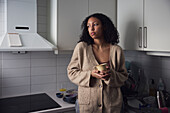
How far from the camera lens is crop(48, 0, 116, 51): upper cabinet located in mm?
1626

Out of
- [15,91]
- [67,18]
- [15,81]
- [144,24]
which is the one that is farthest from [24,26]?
[144,24]

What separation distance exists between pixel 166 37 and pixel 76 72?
74 cm

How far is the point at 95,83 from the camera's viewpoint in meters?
1.31

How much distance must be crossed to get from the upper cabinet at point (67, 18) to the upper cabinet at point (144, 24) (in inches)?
11.5

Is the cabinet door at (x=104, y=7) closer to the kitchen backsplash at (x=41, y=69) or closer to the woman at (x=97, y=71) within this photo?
the woman at (x=97, y=71)

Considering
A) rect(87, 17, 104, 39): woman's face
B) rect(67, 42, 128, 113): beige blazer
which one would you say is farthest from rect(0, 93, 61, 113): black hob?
rect(87, 17, 104, 39): woman's face

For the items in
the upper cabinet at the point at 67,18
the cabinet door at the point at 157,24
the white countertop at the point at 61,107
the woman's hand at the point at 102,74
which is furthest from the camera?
the upper cabinet at the point at 67,18

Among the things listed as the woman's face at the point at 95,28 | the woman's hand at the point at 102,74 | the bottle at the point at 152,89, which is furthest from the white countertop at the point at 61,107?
the bottle at the point at 152,89

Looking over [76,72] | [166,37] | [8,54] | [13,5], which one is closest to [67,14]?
[13,5]

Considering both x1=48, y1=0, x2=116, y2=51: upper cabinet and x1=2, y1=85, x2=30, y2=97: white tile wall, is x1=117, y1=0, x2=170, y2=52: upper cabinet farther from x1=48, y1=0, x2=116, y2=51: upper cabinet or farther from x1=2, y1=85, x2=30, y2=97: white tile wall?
x1=2, y1=85, x2=30, y2=97: white tile wall

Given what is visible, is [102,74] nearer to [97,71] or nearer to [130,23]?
[97,71]

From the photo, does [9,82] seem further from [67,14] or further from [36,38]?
[67,14]

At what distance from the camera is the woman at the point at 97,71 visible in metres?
1.28

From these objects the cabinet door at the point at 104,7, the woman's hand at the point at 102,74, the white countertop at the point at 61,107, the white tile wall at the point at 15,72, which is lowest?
the white countertop at the point at 61,107
